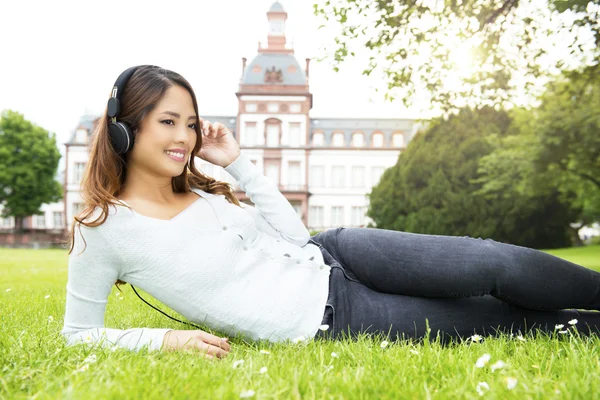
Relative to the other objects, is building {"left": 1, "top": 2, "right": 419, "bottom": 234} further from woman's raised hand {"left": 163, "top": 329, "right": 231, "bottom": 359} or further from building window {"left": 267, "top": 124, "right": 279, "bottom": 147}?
woman's raised hand {"left": 163, "top": 329, "right": 231, "bottom": 359}

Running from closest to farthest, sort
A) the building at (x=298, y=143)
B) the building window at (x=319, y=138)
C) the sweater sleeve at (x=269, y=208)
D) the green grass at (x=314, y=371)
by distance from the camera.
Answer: the green grass at (x=314, y=371), the sweater sleeve at (x=269, y=208), the building at (x=298, y=143), the building window at (x=319, y=138)

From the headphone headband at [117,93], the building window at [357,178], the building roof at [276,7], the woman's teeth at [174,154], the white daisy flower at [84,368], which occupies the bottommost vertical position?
the white daisy flower at [84,368]

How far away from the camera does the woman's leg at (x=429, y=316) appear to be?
2312 millimetres

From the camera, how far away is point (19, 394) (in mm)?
1549

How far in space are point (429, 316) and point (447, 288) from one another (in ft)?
0.51

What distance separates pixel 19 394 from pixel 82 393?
8.8 inches

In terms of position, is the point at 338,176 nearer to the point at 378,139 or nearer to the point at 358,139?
the point at 358,139

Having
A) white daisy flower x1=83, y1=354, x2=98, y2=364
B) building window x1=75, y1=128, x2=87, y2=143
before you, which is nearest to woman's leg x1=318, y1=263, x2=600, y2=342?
white daisy flower x1=83, y1=354, x2=98, y2=364

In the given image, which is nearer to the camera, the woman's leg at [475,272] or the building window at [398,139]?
the woman's leg at [475,272]

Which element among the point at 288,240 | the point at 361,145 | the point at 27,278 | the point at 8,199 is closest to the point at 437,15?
the point at 288,240

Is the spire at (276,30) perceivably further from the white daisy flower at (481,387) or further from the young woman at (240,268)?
the white daisy flower at (481,387)

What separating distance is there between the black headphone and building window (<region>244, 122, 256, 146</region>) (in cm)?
3422

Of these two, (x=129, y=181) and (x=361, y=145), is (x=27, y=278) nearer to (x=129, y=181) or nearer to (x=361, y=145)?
(x=129, y=181)

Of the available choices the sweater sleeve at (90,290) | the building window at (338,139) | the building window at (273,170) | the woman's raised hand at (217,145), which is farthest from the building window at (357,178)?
the sweater sleeve at (90,290)
